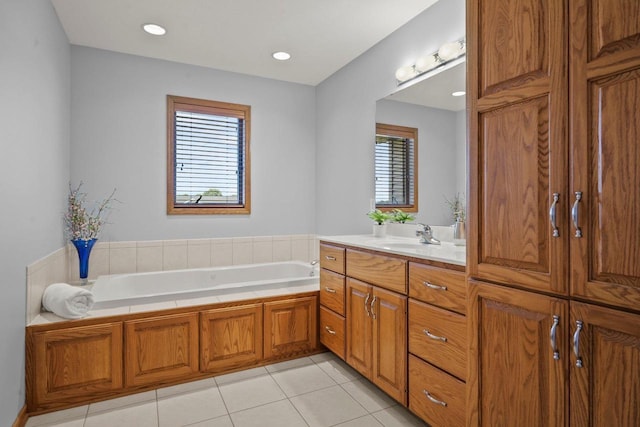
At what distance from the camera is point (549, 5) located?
1.17 m

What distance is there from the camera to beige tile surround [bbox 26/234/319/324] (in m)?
2.90

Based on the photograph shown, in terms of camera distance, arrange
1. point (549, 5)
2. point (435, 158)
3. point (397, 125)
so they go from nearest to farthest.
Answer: point (549, 5) < point (435, 158) < point (397, 125)

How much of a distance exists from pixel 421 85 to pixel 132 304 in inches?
101

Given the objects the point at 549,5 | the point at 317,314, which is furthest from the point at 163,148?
the point at 549,5

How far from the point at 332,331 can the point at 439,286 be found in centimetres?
123

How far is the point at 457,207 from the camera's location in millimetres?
2441

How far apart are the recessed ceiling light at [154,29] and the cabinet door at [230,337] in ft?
7.19

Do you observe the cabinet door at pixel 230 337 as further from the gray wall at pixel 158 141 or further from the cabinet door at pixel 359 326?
the gray wall at pixel 158 141

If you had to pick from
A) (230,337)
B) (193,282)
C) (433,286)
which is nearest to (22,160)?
(230,337)

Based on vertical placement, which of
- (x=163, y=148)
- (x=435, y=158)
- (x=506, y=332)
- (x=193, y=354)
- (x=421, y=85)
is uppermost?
(x=421, y=85)

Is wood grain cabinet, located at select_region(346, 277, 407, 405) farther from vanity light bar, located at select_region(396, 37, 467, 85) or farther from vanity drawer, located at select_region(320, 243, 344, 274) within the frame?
vanity light bar, located at select_region(396, 37, 467, 85)

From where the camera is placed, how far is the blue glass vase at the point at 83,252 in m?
2.90

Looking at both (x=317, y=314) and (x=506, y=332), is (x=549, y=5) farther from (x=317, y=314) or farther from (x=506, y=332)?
(x=317, y=314)

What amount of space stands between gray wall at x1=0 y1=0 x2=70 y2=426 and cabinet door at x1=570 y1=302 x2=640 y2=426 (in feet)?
7.78
